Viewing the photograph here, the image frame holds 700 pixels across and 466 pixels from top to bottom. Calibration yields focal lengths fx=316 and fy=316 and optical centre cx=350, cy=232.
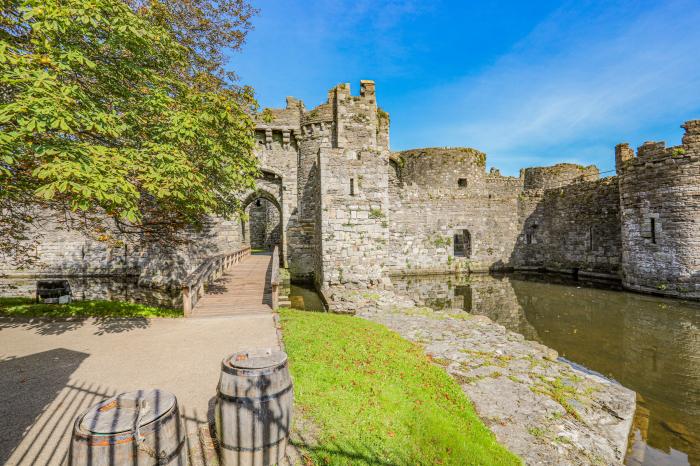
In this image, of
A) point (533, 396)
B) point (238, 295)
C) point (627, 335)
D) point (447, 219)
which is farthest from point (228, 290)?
point (447, 219)

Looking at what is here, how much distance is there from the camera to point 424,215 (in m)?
21.3

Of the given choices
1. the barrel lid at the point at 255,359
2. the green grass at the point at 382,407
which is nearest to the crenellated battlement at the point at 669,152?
the green grass at the point at 382,407

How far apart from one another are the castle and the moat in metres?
1.56

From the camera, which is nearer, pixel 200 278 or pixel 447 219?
pixel 200 278

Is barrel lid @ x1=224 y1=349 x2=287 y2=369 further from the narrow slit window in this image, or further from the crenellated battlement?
the narrow slit window

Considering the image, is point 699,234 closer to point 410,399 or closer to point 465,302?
point 465,302

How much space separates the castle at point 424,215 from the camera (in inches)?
535

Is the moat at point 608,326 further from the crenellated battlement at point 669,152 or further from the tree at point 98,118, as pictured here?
the tree at point 98,118

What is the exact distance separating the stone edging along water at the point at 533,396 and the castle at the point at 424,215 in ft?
21.5

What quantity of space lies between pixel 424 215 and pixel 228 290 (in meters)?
14.2

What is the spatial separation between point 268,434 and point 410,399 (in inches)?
92.5

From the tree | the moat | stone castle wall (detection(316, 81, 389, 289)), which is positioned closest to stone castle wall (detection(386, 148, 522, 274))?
the moat

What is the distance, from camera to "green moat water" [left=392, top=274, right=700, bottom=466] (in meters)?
4.93

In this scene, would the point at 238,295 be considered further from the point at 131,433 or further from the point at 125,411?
the point at 131,433
